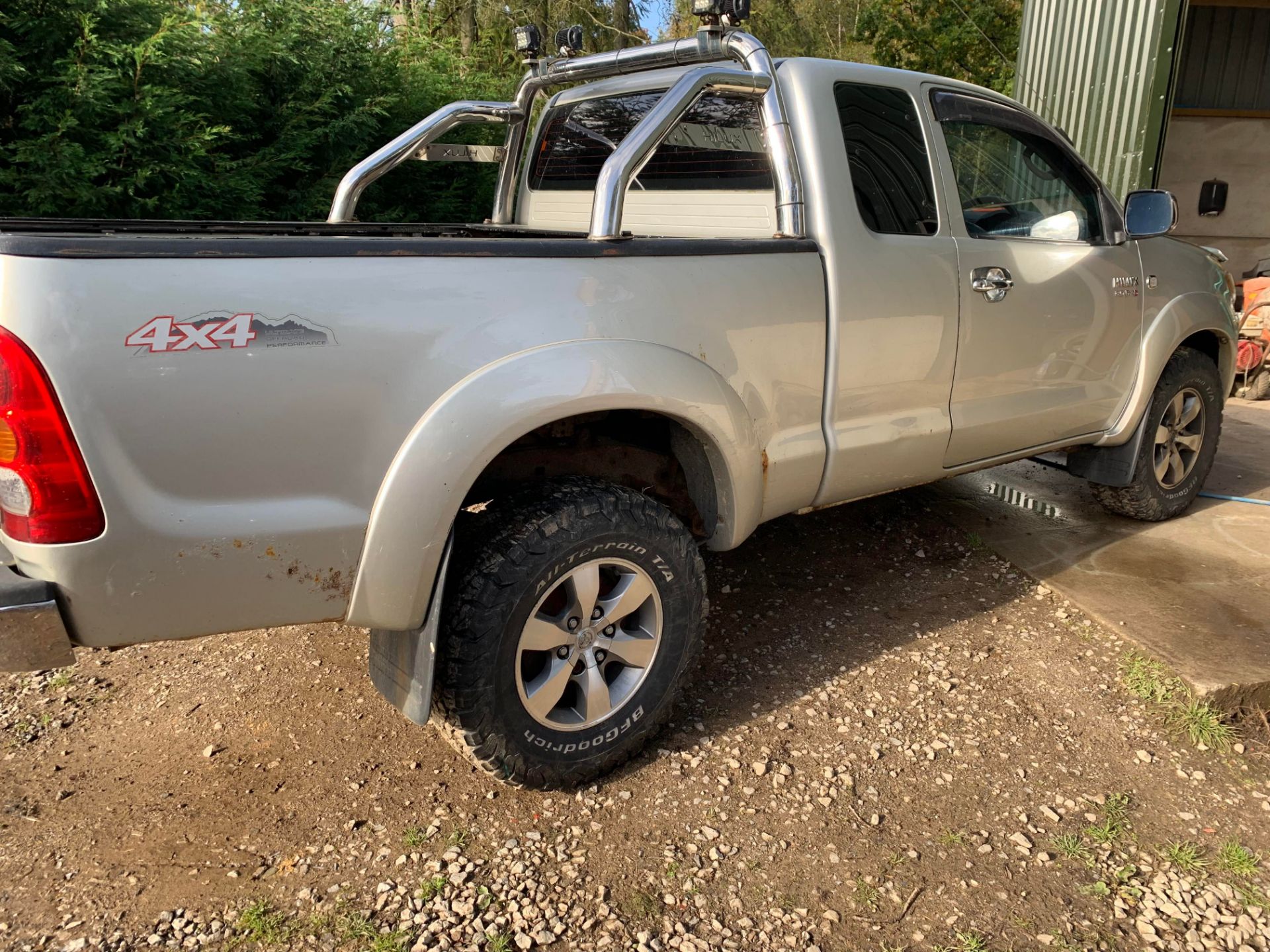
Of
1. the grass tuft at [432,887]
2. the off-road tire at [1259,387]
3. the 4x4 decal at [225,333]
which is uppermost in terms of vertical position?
the 4x4 decal at [225,333]

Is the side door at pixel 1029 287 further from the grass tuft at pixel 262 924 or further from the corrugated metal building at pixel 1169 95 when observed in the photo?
the corrugated metal building at pixel 1169 95

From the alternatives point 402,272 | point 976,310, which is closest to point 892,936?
point 402,272

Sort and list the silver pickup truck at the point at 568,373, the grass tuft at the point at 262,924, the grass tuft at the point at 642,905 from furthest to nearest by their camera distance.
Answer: the grass tuft at the point at 642,905, the grass tuft at the point at 262,924, the silver pickup truck at the point at 568,373

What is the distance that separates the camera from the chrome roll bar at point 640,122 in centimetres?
262

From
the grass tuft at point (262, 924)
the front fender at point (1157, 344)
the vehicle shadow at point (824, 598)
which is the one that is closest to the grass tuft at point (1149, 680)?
the vehicle shadow at point (824, 598)

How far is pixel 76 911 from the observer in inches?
88.1

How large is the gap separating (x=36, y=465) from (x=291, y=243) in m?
0.65

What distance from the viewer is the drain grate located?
16.3 feet

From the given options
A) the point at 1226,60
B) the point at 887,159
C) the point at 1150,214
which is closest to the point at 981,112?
the point at 887,159

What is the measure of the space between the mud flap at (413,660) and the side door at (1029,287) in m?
2.00

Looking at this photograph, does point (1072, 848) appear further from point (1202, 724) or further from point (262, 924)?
point (262, 924)

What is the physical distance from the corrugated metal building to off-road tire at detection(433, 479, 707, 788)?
23.5 feet

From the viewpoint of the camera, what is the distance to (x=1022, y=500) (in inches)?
203

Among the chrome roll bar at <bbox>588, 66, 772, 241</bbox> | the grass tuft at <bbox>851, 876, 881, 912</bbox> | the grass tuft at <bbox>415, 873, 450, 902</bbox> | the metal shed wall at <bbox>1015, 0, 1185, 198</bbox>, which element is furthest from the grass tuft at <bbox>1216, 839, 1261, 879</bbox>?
the metal shed wall at <bbox>1015, 0, 1185, 198</bbox>
